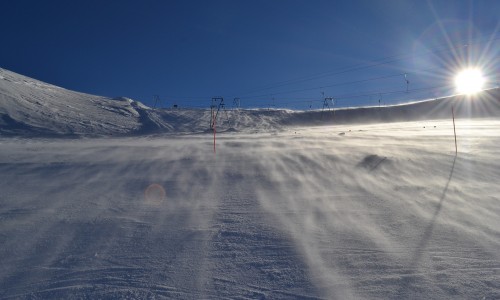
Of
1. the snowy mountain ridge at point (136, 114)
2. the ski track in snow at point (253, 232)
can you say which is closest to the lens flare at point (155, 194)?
the ski track in snow at point (253, 232)

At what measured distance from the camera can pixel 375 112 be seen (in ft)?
194

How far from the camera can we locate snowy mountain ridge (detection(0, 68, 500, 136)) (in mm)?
38719

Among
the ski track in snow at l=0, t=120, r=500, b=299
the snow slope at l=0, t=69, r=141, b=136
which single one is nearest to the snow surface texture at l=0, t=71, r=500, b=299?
the ski track in snow at l=0, t=120, r=500, b=299

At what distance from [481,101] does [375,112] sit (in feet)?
42.4

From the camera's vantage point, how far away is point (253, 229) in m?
5.88

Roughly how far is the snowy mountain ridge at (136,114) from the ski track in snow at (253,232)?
29.0 metres

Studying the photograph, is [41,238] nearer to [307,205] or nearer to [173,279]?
[173,279]

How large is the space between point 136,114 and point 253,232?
47867mm

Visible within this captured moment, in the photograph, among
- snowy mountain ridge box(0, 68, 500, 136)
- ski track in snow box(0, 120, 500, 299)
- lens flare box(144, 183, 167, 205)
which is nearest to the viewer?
ski track in snow box(0, 120, 500, 299)

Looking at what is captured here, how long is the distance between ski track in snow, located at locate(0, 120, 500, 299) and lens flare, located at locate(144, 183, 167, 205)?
4 centimetres

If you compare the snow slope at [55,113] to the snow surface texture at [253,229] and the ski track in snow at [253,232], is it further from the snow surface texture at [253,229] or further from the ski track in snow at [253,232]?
the ski track in snow at [253,232]

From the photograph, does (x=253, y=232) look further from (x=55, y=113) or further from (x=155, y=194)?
(x=55, y=113)

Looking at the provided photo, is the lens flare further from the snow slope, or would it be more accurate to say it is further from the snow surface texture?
the snow slope

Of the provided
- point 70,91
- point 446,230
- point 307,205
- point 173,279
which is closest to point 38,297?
point 173,279
